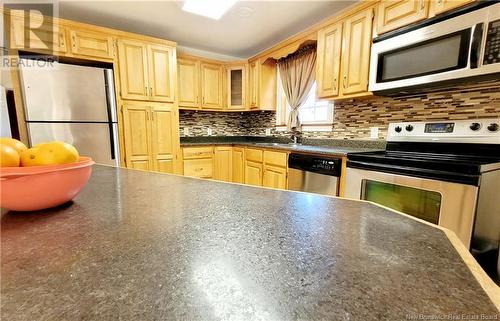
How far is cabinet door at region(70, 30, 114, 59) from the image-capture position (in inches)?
90.0

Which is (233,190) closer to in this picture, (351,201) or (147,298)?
(351,201)

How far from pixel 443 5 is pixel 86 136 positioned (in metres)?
3.21

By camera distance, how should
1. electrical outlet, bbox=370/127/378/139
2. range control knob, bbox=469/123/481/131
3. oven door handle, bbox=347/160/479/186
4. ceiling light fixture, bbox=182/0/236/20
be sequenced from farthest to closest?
1. electrical outlet, bbox=370/127/378/139
2. ceiling light fixture, bbox=182/0/236/20
3. range control knob, bbox=469/123/481/131
4. oven door handle, bbox=347/160/479/186

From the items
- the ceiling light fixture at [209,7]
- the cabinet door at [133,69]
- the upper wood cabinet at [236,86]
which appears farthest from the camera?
the upper wood cabinet at [236,86]

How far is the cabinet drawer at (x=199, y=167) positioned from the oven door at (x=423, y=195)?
2.03 meters

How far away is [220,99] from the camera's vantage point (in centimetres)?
349

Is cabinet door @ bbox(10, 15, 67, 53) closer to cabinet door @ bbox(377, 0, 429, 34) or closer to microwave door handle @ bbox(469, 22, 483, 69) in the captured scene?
cabinet door @ bbox(377, 0, 429, 34)

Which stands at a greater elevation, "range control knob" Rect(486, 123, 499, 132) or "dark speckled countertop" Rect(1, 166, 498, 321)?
"range control knob" Rect(486, 123, 499, 132)

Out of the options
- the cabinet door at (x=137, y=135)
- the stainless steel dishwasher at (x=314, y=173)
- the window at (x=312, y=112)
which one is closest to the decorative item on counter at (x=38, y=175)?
the stainless steel dishwasher at (x=314, y=173)

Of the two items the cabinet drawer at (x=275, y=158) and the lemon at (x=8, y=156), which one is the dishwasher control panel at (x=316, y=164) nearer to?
the cabinet drawer at (x=275, y=158)

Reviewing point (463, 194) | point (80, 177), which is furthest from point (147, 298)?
point (463, 194)

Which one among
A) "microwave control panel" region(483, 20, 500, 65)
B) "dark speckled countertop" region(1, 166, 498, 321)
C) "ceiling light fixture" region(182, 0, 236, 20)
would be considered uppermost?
"ceiling light fixture" region(182, 0, 236, 20)

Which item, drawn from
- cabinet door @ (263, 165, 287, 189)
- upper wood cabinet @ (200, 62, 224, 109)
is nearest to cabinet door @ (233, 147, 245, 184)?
cabinet door @ (263, 165, 287, 189)

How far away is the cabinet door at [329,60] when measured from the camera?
2.15 metres
